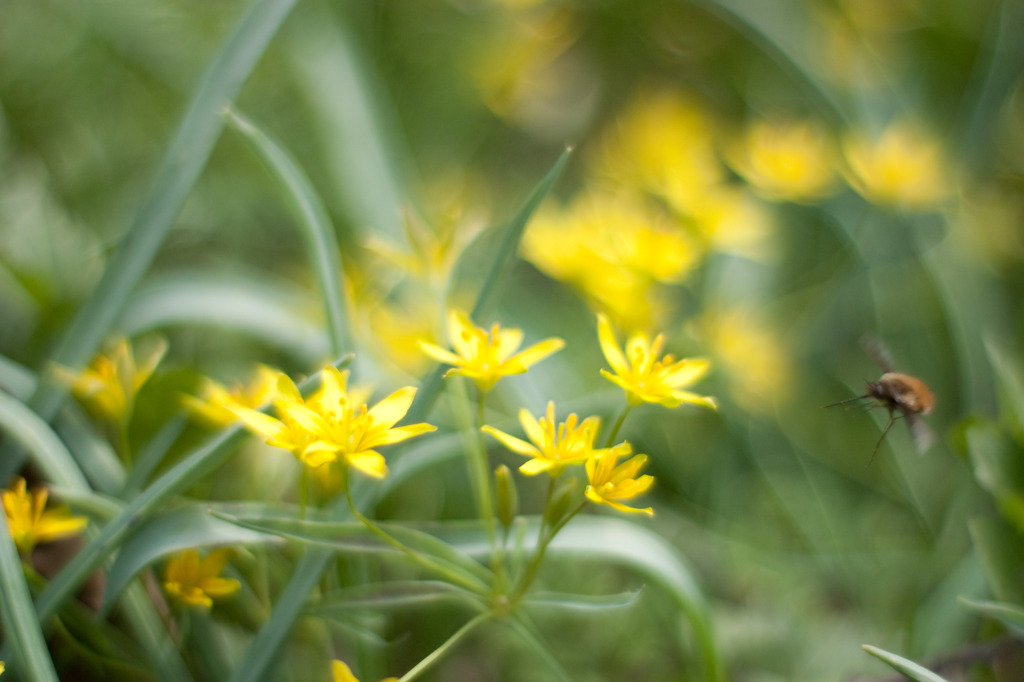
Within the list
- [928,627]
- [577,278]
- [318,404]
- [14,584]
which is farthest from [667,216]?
[14,584]

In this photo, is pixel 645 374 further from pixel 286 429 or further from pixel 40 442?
pixel 40 442

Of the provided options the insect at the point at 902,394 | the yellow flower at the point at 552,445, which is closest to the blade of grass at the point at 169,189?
the yellow flower at the point at 552,445

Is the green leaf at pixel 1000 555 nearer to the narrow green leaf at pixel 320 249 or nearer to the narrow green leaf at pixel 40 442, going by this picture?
the narrow green leaf at pixel 320 249

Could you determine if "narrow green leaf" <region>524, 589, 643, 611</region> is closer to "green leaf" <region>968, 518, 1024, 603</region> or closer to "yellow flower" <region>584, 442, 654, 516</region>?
"yellow flower" <region>584, 442, 654, 516</region>

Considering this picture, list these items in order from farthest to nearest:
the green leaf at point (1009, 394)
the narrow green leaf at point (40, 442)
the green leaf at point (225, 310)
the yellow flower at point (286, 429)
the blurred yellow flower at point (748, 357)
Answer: the blurred yellow flower at point (748, 357) < the green leaf at point (225, 310) < the green leaf at point (1009, 394) < the narrow green leaf at point (40, 442) < the yellow flower at point (286, 429)

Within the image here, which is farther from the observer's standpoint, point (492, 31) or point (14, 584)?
point (492, 31)

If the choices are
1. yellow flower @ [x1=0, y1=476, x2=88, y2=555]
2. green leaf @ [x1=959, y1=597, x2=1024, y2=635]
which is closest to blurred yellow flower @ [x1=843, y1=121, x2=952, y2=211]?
green leaf @ [x1=959, y1=597, x2=1024, y2=635]

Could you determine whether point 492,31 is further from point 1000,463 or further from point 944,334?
point 1000,463
